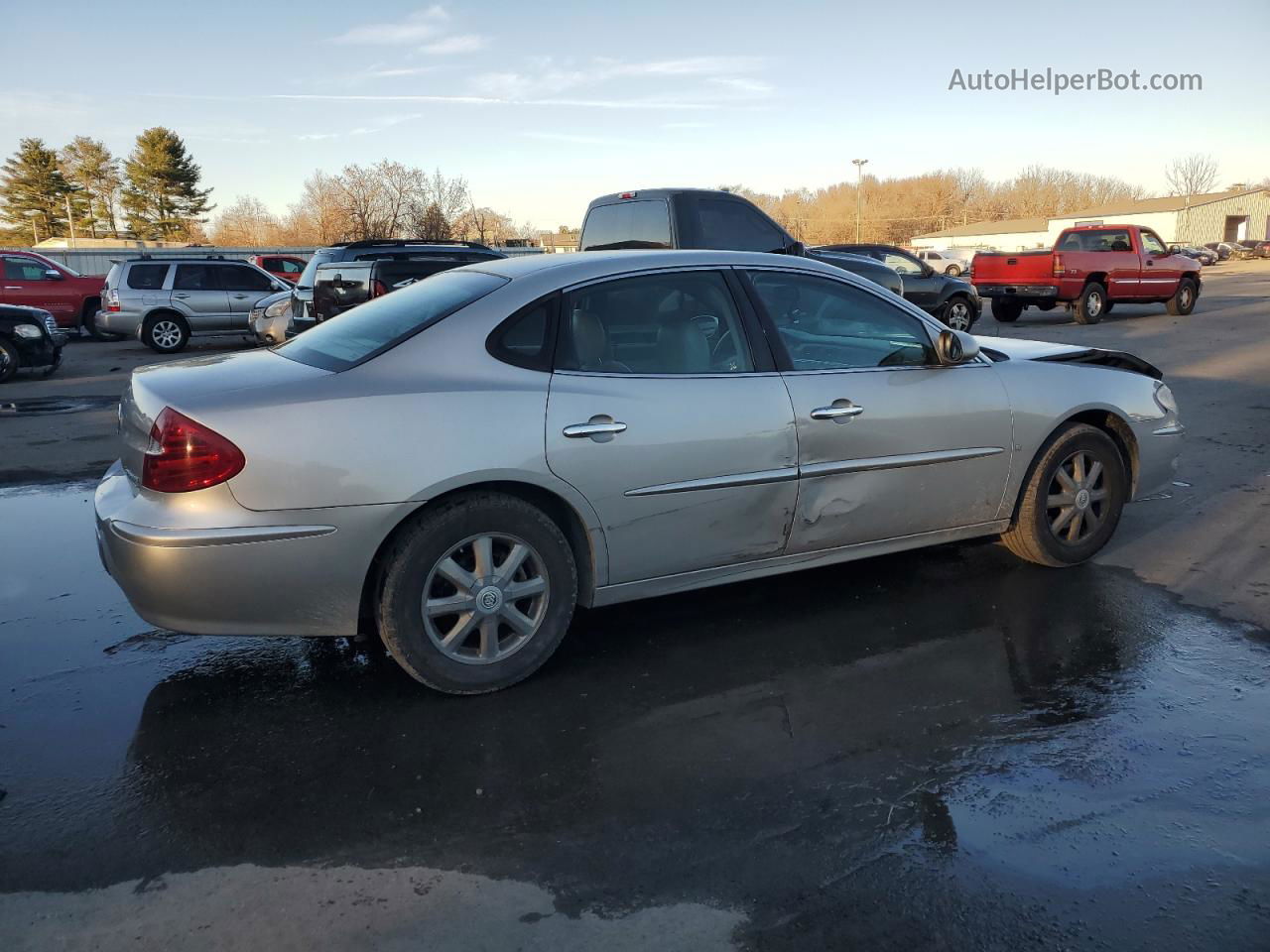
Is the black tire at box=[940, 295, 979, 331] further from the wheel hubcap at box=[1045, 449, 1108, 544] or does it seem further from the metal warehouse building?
the metal warehouse building

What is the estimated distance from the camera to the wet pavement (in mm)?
2469

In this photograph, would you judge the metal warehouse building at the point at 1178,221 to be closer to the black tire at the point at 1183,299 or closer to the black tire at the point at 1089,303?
the black tire at the point at 1183,299

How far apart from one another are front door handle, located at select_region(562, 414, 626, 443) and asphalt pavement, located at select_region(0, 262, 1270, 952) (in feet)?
3.17

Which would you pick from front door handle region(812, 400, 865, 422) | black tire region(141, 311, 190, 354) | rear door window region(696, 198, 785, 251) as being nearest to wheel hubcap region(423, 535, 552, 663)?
front door handle region(812, 400, 865, 422)

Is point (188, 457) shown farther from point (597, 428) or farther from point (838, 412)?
point (838, 412)

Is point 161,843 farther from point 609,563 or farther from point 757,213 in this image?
point 757,213

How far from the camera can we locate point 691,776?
3135mm

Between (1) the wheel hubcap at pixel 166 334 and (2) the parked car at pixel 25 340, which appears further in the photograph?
(1) the wheel hubcap at pixel 166 334

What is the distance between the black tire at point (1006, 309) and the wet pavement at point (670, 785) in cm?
1669

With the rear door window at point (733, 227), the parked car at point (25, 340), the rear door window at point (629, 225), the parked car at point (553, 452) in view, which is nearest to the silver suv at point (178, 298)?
the parked car at point (25, 340)

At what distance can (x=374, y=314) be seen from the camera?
423cm

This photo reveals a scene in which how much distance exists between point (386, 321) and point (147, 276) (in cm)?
1620

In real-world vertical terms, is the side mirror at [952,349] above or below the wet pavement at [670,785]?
above

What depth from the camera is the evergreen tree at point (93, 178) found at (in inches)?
2911
